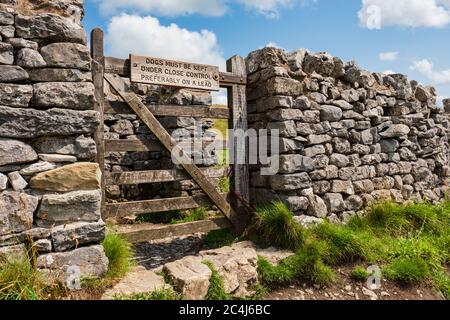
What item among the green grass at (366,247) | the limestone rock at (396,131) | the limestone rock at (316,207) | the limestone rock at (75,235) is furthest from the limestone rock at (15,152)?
the limestone rock at (396,131)

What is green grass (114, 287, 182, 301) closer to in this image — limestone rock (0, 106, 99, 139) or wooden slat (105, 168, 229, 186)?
wooden slat (105, 168, 229, 186)

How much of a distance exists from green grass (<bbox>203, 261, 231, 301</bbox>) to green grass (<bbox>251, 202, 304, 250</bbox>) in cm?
120

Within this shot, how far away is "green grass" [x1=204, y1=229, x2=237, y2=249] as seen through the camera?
4779 millimetres

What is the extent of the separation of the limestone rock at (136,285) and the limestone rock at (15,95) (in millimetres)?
1758

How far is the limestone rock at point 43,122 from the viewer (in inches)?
112

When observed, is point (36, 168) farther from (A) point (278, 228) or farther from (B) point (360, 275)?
(B) point (360, 275)

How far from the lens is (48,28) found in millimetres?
3020

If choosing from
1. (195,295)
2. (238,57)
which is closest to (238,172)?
(238,57)

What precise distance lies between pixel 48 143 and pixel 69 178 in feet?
1.17

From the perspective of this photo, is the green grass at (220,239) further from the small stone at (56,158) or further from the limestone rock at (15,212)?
the limestone rock at (15,212)

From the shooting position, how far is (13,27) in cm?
294

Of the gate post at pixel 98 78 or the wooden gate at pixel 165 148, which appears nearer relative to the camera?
the gate post at pixel 98 78

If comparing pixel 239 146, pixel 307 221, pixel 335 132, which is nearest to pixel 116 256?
pixel 239 146
